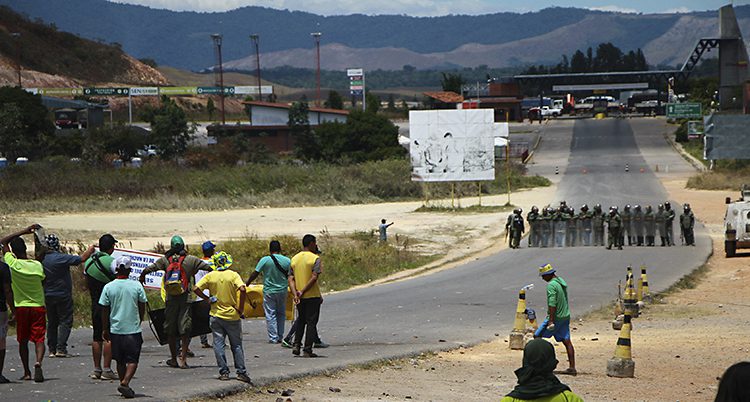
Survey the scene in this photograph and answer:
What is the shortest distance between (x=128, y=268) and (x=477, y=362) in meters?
5.71

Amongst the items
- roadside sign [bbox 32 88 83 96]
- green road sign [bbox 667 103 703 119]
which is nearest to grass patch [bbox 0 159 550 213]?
green road sign [bbox 667 103 703 119]

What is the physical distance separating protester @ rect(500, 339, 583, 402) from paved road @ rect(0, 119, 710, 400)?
20.3 ft

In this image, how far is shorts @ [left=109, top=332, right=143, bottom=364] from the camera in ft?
40.5

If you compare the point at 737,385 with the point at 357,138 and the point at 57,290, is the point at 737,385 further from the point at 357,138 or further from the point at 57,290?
the point at 357,138

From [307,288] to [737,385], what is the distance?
9.80m

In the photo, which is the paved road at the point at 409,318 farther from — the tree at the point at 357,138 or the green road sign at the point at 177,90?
the green road sign at the point at 177,90

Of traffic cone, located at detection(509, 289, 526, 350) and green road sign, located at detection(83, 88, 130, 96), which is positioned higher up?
green road sign, located at detection(83, 88, 130, 96)

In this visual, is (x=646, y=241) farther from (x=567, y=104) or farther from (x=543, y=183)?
(x=567, y=104)

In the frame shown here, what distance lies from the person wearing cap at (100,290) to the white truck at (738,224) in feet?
72.5

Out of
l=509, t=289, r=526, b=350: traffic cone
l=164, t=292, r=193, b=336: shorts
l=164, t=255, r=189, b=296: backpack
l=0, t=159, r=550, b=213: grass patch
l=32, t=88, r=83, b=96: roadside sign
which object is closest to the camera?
l=164, t=255, r=189, b=296: backpack

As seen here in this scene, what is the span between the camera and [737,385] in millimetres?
5793

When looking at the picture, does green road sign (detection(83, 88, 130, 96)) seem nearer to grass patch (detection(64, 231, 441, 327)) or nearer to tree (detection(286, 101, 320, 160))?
tree (detection(286, 101, 320, 160))

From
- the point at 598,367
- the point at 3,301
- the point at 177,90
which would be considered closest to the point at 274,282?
the point at 3,301

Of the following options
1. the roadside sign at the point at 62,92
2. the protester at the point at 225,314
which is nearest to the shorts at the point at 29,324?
the protester at the point at 225,314
